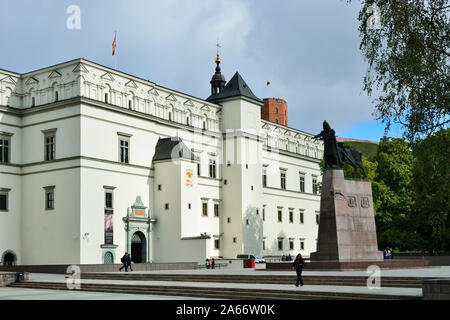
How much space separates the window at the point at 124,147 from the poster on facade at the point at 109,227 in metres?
4.35

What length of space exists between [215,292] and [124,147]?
24.7 m

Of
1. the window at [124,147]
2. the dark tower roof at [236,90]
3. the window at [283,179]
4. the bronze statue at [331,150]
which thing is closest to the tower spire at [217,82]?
the dark tower roof at [236,90]

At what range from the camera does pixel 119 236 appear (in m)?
43.4

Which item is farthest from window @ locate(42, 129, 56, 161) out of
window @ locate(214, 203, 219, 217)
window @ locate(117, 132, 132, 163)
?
window @ locate(214, 203, 219, 217)

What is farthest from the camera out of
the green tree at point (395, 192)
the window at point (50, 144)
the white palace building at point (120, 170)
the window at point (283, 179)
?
the window at point (283, 179)

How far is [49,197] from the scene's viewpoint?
42156 millimetres

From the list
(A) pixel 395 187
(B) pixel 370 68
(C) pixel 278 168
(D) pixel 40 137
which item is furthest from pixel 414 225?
(B) pixel 370 68

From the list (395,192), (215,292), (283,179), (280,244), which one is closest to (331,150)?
(215,292)

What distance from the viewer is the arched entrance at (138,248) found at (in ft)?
149

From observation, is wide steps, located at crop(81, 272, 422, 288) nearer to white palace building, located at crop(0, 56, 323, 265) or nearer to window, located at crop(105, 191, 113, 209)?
white palace building, located at crop(0, 56, 323, 265)

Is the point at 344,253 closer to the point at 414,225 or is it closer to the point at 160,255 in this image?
the point at 160,255

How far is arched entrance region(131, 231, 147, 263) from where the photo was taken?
149 feet

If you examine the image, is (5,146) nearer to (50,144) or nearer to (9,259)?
(50,144)

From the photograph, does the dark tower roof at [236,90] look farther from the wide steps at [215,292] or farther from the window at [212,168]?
the wide steps at [215,292]
